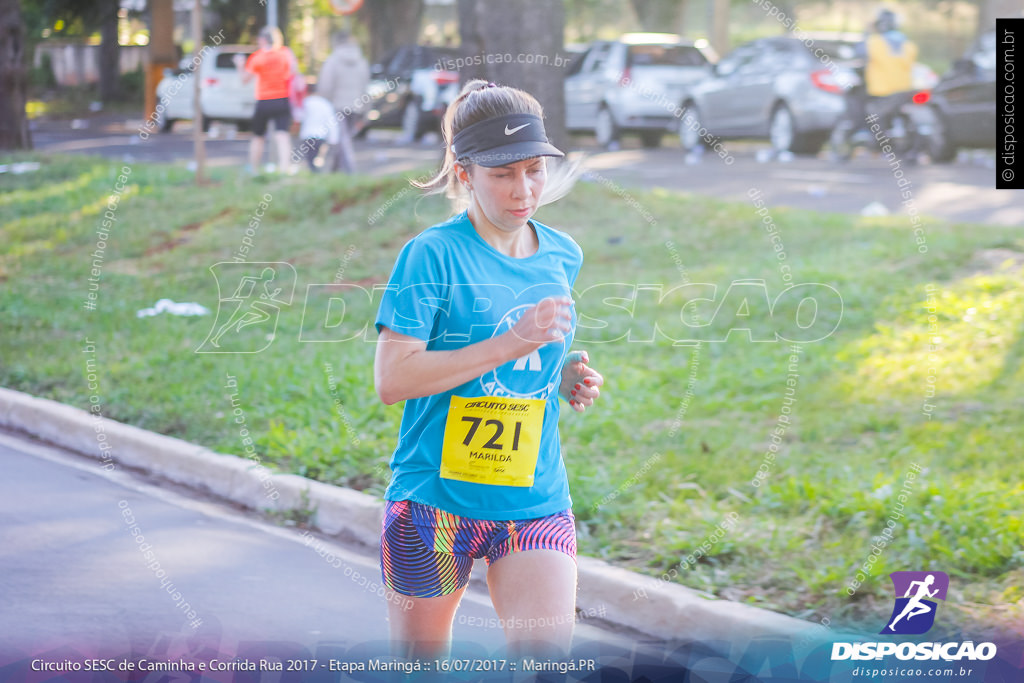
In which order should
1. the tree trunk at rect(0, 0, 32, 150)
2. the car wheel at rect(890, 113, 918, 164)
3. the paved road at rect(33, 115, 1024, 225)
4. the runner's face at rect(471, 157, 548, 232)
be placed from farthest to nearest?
the tree trunk at rect(0, 0, 32, 150), the car wheel at rect(890, 113, 918, 164), the paved road at rect(33, 115, 1024, 225), the runner's face at rect(471, 157, 548, 232)

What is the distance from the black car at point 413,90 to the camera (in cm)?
2213

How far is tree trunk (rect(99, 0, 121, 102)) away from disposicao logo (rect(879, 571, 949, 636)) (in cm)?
3679

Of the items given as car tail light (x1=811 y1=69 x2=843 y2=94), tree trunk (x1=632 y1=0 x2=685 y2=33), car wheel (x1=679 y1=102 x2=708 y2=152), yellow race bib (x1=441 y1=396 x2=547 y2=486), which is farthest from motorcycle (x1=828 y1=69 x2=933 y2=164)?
tree trunk (x1=632 y1=0 x2=685 y2=33)

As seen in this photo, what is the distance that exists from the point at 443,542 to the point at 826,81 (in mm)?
15002

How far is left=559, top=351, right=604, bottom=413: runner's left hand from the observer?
3049 millimetres

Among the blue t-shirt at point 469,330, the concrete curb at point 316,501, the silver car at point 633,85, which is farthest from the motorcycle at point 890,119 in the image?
the blue t-shirt at point 469,330

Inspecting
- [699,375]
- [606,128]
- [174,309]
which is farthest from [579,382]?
[606,128]

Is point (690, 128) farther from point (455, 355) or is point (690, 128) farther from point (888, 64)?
point (455, 355)

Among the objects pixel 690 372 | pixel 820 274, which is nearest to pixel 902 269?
pixel 820 274

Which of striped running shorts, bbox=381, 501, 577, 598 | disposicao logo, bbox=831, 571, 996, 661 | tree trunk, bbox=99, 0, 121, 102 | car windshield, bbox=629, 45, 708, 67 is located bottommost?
tree trunk, bbox=99, 0, 121, 102

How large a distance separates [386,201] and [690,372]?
5300 millimetres

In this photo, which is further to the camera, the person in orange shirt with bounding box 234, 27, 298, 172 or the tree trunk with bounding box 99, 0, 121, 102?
the tree trunk with bounding box 99, 0, 121, 102

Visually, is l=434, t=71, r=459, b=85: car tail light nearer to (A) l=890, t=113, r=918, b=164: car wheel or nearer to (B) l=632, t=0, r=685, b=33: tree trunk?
(A) l=890, t=113, r=918, b=164: car wheel

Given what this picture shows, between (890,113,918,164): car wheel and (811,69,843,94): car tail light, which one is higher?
(811,69,843,94): car tail light
